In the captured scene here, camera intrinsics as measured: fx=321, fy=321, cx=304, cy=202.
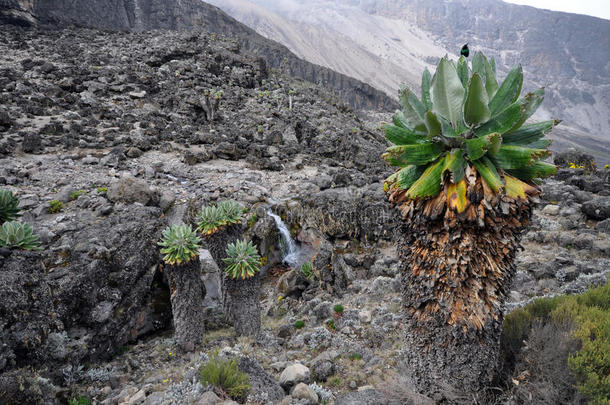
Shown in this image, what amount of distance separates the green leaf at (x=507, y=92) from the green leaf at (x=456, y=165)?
1.82 feet

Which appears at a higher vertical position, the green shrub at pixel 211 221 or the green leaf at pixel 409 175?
the green leaf at pixel 409 175

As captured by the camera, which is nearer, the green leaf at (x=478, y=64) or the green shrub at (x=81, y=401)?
the green leaf at (x=478, y=64)

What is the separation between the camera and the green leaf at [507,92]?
289cm

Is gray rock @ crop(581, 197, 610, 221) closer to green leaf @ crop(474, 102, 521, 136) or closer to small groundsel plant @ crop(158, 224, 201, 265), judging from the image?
green leaf @ crop(474, 102, 521, 136)

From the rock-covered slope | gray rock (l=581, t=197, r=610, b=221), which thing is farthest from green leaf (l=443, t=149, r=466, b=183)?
the rock-covered slope

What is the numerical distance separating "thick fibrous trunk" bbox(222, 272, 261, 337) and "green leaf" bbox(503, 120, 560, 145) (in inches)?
234

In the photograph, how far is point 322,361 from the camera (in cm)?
588

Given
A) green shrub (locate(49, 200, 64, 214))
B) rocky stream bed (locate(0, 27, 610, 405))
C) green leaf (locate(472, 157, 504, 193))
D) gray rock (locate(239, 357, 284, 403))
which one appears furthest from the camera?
green shrub (locate(49, 200, 64, 214))

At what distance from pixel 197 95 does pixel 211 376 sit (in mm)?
21796

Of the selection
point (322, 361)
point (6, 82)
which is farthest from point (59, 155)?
point (322, 361)

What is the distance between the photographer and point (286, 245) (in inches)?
512

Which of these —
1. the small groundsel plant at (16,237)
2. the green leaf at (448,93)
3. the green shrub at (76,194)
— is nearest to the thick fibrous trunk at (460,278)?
the green leaf at (448,93)

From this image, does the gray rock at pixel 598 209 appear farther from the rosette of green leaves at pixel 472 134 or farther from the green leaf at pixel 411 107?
the green leaf at pixel 411 107

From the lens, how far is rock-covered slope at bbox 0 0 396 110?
99.2 ft
